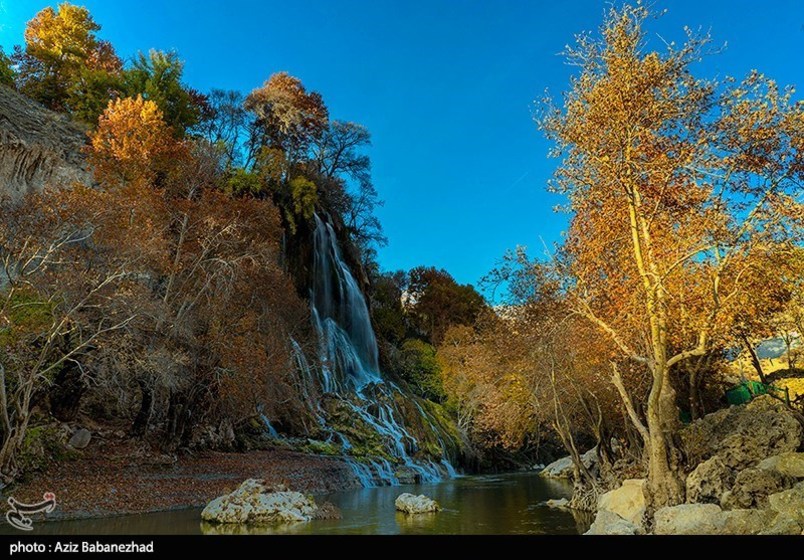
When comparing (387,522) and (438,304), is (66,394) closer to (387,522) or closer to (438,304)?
(387,522)

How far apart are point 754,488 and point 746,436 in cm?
277

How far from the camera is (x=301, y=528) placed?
13.1 meters

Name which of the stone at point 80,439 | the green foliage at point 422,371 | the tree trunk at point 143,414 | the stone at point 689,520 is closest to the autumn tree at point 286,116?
the green foliage at point 422,371

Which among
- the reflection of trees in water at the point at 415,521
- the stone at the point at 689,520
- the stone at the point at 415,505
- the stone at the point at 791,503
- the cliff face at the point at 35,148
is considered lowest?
the reflection of trees in water at the point at 415,521

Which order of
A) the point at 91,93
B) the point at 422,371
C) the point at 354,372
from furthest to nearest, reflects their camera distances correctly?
the point at 422,371 → the point at 354,372 → the point at 91,93

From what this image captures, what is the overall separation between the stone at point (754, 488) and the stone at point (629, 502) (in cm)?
188

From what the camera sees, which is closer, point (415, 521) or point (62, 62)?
point (415, 521)

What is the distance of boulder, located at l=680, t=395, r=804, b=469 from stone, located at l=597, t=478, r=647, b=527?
60.8 inches

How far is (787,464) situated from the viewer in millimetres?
11250

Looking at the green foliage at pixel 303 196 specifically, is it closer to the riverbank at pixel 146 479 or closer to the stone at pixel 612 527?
the riverbank at pixel 146 479

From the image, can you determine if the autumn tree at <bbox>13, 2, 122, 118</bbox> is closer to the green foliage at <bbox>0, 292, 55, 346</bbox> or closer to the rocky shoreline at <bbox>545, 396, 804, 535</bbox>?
the green foliage at <bbox>0, 292, 55, 346</bbox>

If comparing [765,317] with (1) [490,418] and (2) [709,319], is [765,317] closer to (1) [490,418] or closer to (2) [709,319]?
(2) [709,319]

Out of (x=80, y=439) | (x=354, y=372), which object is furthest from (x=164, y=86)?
(x=80, y=439)

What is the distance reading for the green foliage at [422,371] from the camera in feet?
167
